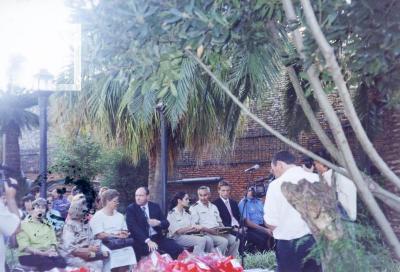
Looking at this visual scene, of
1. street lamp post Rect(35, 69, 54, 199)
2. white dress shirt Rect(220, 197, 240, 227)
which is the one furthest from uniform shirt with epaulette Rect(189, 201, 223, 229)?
street lamp post Rect(35, 69, 54, 199)

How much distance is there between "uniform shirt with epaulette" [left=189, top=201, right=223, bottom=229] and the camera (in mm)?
11695

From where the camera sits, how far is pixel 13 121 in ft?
63.4

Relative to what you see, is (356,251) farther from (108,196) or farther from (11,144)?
(11,144)

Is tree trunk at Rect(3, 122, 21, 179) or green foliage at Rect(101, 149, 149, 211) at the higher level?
tree trunk at Rect(3, 122, 21, 179)

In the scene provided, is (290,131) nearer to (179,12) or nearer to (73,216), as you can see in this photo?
(73,216)

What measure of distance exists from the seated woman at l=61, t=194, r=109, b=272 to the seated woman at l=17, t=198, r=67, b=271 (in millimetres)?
211

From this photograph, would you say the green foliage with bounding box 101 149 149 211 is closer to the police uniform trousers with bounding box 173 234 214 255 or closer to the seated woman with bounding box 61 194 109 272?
the police uniform trousers with bounding box 173 234 214 255

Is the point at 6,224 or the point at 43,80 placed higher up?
the point at 43,80

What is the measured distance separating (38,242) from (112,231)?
1.39 meters

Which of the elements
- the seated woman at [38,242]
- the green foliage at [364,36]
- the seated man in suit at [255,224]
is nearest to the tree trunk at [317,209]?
the green foliage at [364,36]

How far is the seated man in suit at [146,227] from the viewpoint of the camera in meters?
9.81

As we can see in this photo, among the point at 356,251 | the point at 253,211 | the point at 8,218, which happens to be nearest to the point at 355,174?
the point at 356,251

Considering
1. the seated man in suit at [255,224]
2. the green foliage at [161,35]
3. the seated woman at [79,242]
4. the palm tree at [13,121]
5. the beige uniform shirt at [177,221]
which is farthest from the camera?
the palm tree at [13,121]

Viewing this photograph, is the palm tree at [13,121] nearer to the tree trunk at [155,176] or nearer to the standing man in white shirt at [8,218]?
the tree trunk at [155,176]
